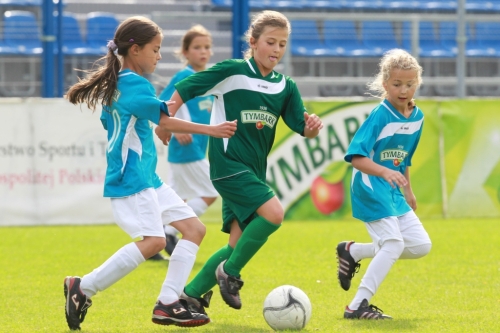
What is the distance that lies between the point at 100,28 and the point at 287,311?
423 inches

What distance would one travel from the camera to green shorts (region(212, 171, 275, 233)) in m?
4.96

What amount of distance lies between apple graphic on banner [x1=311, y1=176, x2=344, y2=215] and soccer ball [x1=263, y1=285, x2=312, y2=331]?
6415mm

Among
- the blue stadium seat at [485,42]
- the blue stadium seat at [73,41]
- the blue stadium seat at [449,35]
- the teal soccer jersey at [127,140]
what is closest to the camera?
the teal soccer jersey at [127,140]

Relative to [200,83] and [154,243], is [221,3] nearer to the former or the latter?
[200,83]

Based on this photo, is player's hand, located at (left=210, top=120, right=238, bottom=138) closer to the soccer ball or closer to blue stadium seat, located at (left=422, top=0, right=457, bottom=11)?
the soccer ball

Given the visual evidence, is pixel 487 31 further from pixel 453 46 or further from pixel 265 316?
pixel 265 316

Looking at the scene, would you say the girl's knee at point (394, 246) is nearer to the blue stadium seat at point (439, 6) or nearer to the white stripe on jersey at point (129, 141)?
the white stripe on jersey at point (129, 141)

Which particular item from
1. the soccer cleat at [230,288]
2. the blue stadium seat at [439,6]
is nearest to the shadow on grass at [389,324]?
the soccer cleat at [230,288]

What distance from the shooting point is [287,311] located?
455 cm

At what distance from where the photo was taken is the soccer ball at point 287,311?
4555mm

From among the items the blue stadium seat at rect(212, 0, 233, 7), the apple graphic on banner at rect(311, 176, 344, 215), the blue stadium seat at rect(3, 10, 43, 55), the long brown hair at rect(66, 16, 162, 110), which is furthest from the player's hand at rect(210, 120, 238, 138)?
the blue stadium seat at rect(212, 0, 233, 7)

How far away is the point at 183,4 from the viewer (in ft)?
51.7

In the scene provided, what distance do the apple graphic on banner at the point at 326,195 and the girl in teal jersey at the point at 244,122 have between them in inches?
232

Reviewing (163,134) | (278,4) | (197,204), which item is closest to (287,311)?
(163,134)
